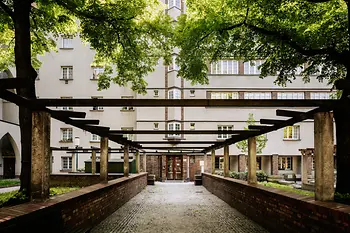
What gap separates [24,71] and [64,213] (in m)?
4.74

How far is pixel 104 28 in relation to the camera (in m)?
13.7

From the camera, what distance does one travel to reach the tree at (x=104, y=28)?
11.8 meters

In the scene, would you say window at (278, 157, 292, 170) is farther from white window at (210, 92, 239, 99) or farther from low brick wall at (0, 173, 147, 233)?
low brick wall at (0, 173, 147, 233)

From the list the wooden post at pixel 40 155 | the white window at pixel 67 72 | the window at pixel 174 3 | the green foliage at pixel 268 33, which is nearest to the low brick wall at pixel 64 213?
the wooden post at pixel 40 155

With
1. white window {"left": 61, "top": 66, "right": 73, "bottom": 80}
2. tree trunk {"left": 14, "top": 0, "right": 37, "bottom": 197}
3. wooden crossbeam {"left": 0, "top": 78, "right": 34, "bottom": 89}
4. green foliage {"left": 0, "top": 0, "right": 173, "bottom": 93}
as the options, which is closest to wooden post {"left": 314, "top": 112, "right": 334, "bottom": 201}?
wooden crossbeam {"left": 0, "top": 78, "right": 34, "bottom": 89}

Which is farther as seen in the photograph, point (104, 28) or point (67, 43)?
point (67, 43)

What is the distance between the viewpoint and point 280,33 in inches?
436

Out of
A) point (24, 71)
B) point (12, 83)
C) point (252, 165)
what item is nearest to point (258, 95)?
point (252, 165)

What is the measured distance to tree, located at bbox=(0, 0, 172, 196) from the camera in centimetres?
1177

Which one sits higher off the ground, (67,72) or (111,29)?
(67,72)

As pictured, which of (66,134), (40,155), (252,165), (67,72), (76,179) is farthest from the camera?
(67,72)

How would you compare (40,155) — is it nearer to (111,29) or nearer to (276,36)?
(276,36)

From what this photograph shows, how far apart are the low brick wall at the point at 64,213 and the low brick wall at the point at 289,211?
13.5 feet

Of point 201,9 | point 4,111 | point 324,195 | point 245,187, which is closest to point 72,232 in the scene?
point 324,195
